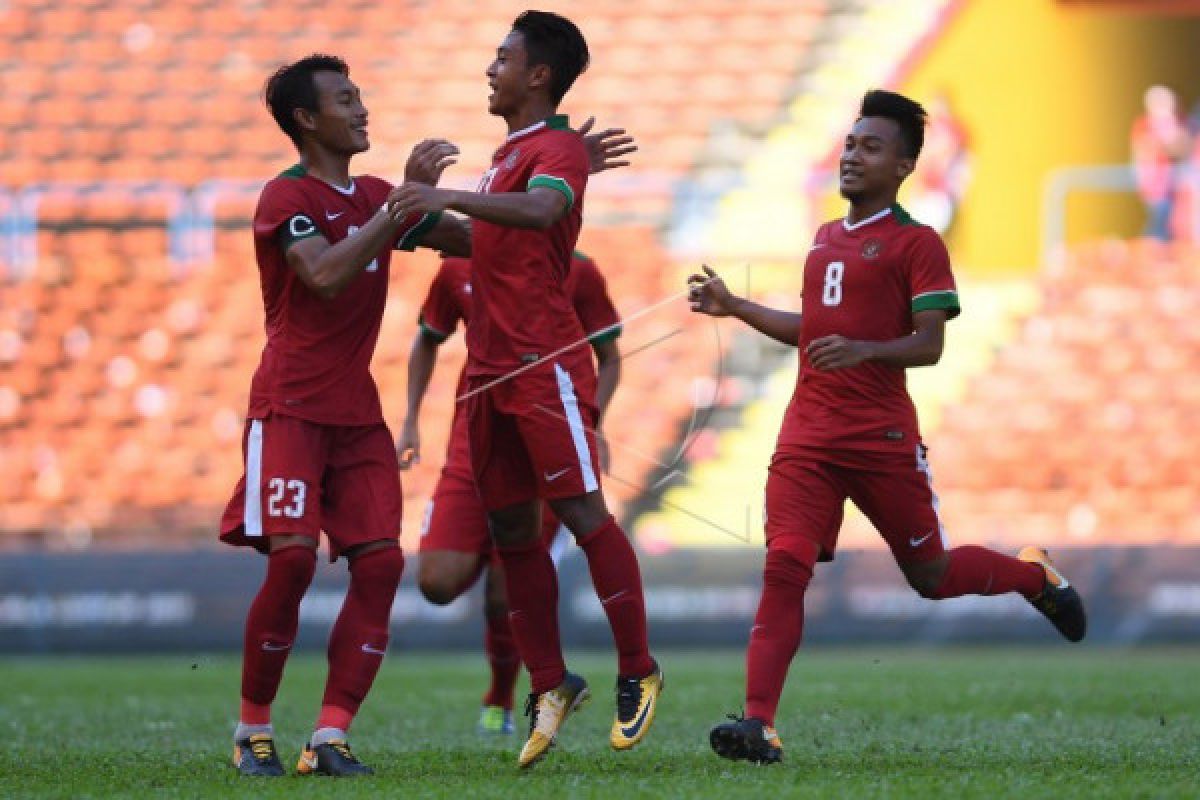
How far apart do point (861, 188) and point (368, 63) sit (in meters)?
15.0

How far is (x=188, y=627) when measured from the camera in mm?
15422

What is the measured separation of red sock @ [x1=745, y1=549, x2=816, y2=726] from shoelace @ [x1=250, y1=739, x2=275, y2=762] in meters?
1.46

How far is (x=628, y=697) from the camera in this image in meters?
6.51

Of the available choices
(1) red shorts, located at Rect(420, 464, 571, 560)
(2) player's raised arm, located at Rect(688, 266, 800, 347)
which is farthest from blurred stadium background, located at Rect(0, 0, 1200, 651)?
(2) player's raised arm, located at Rect(688, 266, 800, 347)

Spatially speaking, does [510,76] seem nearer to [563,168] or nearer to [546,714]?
[563,168]

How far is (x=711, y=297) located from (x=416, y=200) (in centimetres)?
120

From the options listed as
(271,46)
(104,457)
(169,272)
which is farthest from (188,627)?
(271,46)

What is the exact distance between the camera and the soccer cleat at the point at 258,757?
643 centimetres

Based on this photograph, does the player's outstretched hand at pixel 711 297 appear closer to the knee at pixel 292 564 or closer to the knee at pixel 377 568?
the knee at pixel 377 568

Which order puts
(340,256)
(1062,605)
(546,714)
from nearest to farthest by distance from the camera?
(340,256), (546,714), (1062,605)

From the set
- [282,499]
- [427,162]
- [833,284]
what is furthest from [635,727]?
[427,162]

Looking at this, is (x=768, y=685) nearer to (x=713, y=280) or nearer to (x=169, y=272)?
(x=713, y=280)

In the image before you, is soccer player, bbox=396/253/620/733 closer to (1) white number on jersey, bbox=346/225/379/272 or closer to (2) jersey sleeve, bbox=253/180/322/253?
(1) white number on jersey, bbox=346/225/379/272

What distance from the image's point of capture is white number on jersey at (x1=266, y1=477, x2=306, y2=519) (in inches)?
250
